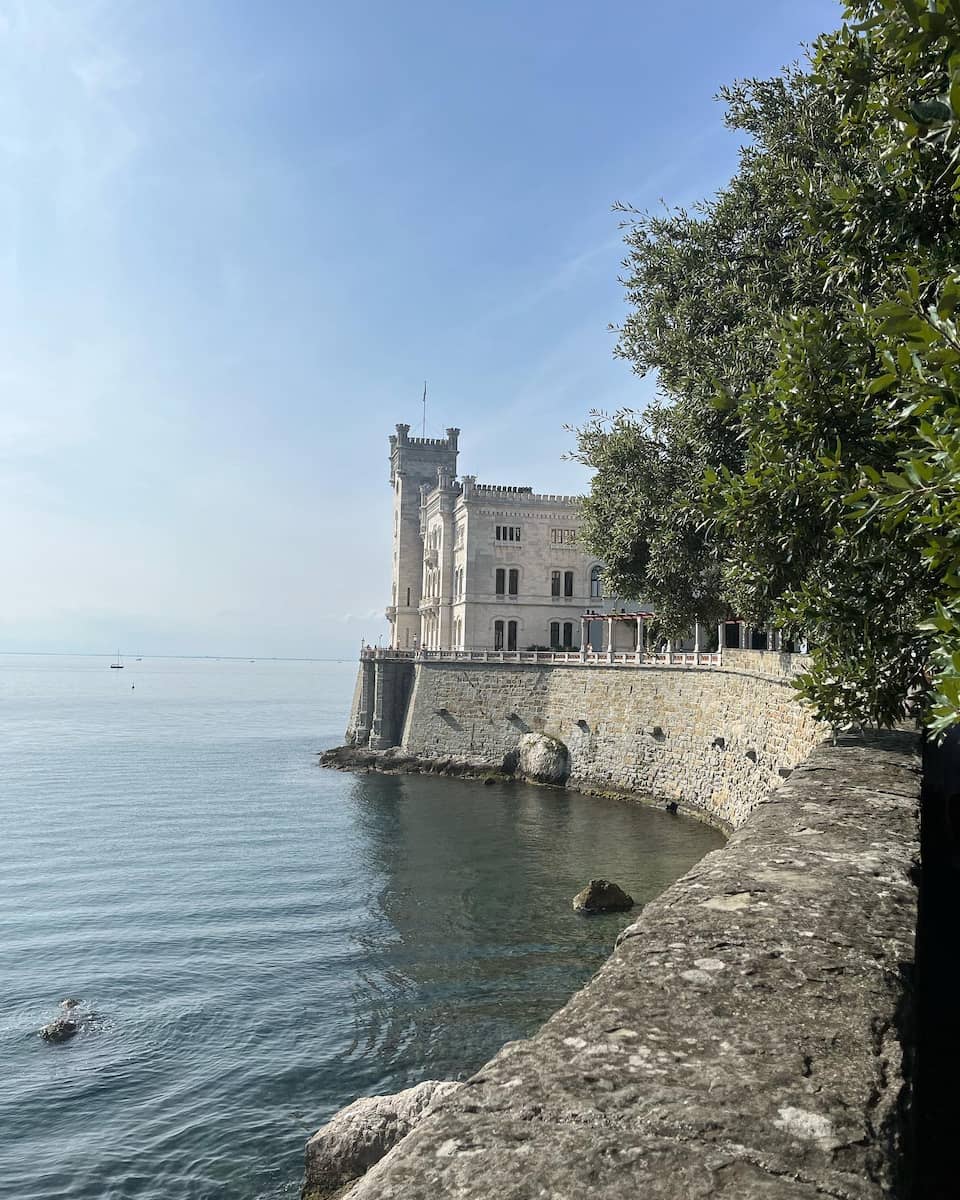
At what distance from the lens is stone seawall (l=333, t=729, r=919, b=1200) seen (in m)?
2.61

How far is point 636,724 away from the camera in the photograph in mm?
39938

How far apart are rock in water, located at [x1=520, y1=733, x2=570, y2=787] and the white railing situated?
13.8ft

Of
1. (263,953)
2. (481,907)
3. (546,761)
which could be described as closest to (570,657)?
(546,761)

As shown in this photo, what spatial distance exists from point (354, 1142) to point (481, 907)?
12.3 meters

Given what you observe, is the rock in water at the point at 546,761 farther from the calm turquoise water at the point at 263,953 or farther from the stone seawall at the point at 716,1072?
the stone seawall at the point at 716,1072

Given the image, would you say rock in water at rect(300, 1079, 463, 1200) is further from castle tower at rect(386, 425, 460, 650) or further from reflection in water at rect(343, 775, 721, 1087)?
castle tower at rect(386, 425, 460, 650)

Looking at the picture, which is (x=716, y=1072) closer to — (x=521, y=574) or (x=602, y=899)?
(x=602, y=899)

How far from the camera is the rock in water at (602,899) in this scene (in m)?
22.1

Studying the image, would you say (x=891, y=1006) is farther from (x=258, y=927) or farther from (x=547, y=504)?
(x=547, y=504)

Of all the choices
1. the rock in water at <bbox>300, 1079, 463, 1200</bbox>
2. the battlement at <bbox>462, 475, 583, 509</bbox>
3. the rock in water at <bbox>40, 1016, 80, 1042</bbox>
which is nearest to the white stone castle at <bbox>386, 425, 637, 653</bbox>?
the battlement at <bbox>462, 475, 583, 509</bbox>

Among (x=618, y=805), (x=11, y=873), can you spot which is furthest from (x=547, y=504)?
(x=11, y=873)

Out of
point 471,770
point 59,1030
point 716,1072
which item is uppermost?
point 716,1072

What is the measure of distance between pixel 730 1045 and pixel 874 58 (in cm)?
1005

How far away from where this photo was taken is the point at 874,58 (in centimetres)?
941
